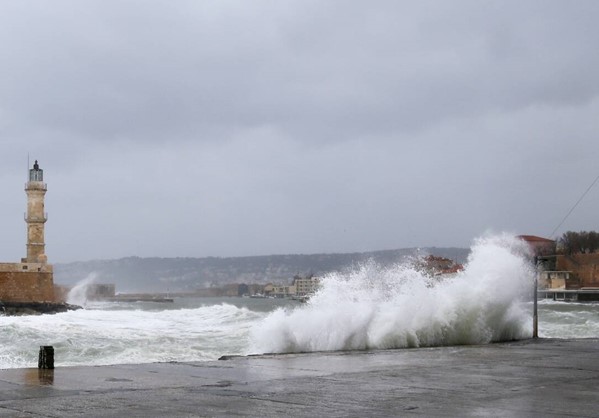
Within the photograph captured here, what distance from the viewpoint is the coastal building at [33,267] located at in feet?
157

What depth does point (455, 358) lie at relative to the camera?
32.4ft

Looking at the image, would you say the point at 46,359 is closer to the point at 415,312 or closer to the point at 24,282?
the point at 415,312

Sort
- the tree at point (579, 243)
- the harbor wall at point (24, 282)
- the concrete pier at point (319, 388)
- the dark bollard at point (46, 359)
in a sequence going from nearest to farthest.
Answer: the concrete pier at point (319, 388) → the dark bollard at point (46, 359) → the harbor wall at point (24, 282) → the tree at point (579, 243)

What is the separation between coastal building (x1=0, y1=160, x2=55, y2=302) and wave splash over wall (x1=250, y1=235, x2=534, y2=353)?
35.6 meters

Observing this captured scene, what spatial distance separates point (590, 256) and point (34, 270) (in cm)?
7386

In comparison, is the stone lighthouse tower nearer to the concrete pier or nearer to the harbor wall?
the harbor wall

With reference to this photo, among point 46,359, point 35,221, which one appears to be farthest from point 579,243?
point 46,359

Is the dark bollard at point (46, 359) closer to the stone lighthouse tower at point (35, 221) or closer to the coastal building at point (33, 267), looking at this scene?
the coastal building at point (33, 267)

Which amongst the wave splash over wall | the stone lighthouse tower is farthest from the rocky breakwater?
the wave splash over wall

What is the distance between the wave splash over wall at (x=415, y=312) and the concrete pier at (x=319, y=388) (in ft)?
9.94

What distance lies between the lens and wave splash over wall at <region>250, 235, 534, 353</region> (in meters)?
13.1

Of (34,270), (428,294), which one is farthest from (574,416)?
(34,270)

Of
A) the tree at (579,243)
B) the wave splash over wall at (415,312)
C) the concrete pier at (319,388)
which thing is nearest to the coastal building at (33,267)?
the wave splash over wall at (415,312)

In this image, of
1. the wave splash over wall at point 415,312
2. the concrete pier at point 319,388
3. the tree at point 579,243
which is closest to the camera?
the concrete pier at point 319,388
